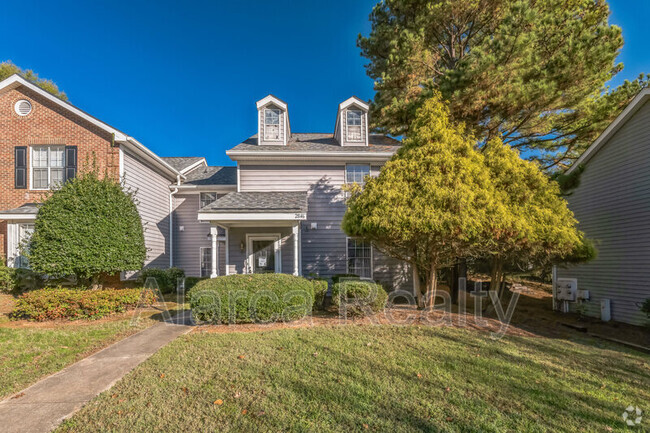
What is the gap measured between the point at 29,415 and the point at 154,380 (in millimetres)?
1199

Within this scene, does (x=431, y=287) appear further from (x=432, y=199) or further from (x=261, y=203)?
(x=261, y=203)

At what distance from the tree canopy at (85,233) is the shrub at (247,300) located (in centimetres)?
343

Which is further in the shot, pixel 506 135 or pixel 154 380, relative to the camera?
pixel 506 135

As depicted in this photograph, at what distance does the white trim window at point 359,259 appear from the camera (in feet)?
39.2

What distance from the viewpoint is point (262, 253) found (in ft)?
39.3

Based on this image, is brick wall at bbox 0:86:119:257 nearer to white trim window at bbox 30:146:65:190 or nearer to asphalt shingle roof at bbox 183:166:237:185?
white trim window at bbox 30:146:65:190

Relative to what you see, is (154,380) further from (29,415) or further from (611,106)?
(611,106)

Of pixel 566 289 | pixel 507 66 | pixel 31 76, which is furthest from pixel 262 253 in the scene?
pixel 31 76

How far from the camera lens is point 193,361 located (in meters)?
4.80

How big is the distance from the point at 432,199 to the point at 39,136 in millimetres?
12930

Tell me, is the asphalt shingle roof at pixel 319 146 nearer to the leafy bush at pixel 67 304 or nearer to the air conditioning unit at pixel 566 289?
the leafy bush at pixel 67 304

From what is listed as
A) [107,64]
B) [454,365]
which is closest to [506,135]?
[454,365]

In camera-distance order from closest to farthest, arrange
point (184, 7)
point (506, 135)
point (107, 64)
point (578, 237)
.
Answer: point (578, 237) < point (506, 135) < point (184, 7) < point (107, 64)

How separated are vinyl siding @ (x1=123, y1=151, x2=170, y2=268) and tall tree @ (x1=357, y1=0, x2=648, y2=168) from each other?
951 cm
